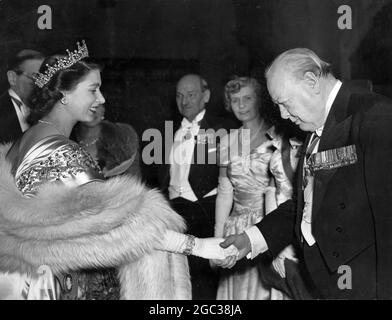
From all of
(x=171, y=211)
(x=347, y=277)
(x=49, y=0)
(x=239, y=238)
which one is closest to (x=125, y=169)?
(x=171, y=211)

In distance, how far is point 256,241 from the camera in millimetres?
3545

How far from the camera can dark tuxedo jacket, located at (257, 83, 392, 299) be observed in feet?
10.4

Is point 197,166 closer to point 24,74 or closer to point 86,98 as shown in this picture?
point 86,98

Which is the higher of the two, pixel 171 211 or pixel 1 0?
pixel 1 0

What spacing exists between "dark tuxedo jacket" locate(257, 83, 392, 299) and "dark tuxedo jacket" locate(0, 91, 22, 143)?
1.42 m

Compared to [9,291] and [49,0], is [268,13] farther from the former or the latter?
[9,291]

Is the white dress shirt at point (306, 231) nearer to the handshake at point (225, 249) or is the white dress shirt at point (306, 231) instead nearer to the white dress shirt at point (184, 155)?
the handshake at point (225, 249)

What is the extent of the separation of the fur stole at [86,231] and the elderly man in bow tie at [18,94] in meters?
0.33

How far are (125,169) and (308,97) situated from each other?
92cm

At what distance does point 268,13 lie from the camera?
3.48 meters

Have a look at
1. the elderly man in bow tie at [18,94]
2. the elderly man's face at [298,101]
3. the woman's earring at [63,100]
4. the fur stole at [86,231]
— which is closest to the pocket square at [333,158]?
the elderly man's face at [298,101]

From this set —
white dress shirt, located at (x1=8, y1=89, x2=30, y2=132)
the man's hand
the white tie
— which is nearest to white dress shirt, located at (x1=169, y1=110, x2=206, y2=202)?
the man's hand

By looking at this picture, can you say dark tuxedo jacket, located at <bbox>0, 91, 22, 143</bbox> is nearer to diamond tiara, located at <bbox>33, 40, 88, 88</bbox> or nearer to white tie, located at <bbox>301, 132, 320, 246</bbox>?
diamond tiara, located at <bbox>33, 40, 88, 88</bbox>

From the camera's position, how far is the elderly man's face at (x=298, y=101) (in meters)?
3.27
